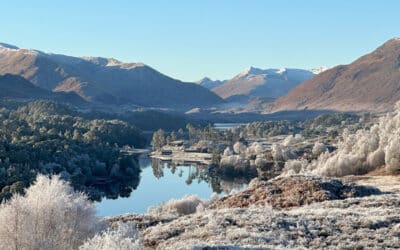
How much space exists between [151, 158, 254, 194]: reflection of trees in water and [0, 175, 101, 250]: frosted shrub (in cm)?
8218

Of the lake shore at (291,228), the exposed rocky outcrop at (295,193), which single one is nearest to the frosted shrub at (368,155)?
the exposed rocky outcrop at (295,193)

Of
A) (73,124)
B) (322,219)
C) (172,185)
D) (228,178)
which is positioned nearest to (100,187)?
(172,185)

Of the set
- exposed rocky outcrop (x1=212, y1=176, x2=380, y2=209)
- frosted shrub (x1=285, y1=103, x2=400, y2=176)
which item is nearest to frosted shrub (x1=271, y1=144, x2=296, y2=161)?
frosted shrub (x1=285, y1=103, x2=400, y2=176)

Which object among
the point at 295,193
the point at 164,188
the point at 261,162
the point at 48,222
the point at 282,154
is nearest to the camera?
the point at 48,222

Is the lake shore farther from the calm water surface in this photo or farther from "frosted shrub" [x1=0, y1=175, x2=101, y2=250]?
the calm water surface

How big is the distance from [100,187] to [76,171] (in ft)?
20.8

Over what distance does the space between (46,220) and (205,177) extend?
107 metres

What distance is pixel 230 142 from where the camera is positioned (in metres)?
195

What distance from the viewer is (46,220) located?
88.0 feet

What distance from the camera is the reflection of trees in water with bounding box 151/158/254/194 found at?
11895cm

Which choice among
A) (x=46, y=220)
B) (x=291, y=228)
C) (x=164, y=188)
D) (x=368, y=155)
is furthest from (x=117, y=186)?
(x=46, y=220)

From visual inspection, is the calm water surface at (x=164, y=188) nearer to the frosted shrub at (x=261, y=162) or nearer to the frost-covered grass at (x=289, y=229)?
the frosted shrub at (x=261, y=162)

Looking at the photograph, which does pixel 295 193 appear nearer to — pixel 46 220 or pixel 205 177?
pixel 46 220

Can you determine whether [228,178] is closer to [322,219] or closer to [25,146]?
[25,146]
